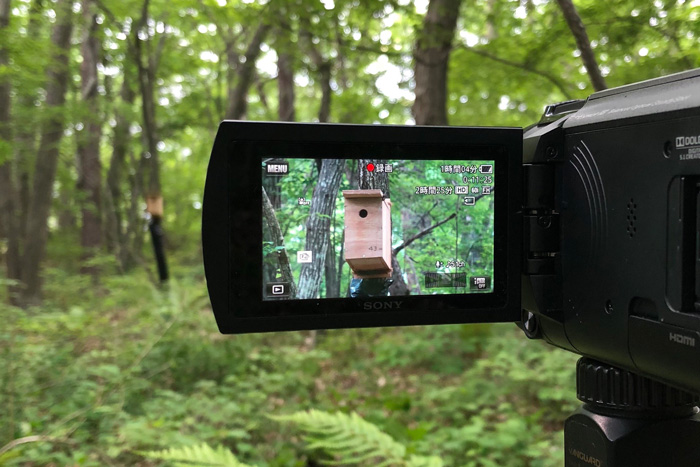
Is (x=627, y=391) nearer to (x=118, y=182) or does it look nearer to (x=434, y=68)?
(x=434, y=68)

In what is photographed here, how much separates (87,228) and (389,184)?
10863 mm

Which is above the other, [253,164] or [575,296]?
[253,164]

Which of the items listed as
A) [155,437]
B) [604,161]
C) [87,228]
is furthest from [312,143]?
[87,228]

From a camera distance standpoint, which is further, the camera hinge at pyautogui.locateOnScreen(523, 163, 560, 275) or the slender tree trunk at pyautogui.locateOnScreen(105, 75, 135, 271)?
the slender tree trunk at pyautogui.locateOnScreen(105, 75, 135, 271)

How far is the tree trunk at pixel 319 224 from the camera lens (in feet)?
4.33

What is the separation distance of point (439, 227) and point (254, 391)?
10.1 ft

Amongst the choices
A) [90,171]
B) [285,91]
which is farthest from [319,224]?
[90,171]

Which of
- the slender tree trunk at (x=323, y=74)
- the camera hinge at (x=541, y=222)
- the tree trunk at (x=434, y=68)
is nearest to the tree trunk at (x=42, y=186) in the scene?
the slender tree trunk at (x=323, y=74)

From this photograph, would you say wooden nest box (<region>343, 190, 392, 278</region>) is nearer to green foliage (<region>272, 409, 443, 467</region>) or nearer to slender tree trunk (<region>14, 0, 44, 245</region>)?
green foliage (<region>272, 409, 443, 467</region>)

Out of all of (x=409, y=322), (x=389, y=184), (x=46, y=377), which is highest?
(x=389, y=184)

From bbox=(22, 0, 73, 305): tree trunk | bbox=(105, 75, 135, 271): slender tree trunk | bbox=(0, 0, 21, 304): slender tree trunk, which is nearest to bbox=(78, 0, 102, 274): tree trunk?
bbox=(105, 75, 135, 271): slender tree trunk

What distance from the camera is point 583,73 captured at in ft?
14.5

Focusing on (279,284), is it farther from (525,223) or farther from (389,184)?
(525,223)

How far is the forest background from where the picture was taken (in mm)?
3289
